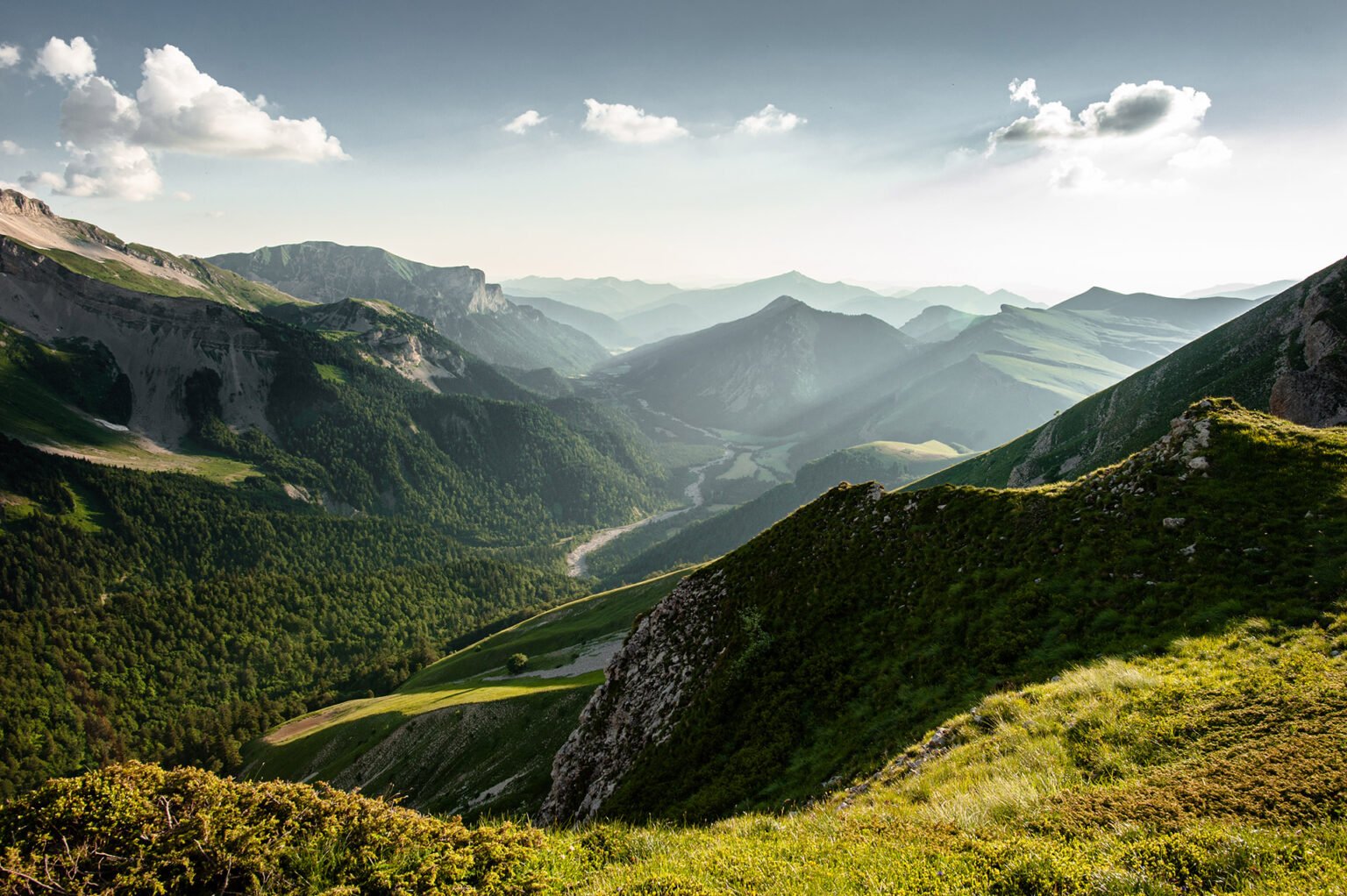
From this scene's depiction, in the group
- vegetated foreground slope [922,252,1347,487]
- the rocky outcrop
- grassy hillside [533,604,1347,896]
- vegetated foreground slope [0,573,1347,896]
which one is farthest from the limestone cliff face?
the rocky outcrop

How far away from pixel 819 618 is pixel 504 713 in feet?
180

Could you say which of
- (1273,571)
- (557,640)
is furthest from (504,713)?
(1273,571)

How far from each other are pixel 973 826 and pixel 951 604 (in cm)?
1353

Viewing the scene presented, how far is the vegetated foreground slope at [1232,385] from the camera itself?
164 feet

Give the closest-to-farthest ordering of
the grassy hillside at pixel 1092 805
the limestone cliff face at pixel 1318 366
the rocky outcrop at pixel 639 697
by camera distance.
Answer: the grassy hillside at pixel 1092 805 < the rocky outcrop at pixel 639 697 < the limestone cliff face at pixel 1318 366

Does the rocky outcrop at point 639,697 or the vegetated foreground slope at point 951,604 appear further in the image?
the rocky outcrop at point 639,697

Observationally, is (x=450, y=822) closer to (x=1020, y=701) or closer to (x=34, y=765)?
(x=1020, y=701)

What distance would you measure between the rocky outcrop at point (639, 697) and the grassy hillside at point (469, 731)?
969 centimetres

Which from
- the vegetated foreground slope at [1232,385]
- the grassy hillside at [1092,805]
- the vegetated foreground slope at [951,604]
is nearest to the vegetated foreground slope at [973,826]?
the grassy hillside at [1092,805]

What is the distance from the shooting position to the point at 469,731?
69.6 metres

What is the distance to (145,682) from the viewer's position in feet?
591

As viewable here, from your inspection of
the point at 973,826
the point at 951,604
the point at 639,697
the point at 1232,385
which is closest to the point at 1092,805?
the point at 973,826

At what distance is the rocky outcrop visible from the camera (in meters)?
31.0

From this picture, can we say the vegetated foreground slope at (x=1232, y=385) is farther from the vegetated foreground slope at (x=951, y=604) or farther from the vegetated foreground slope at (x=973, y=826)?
the vegetated foreground slope at (x=973, y=826)
